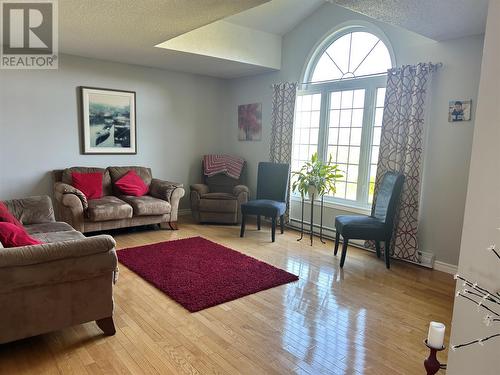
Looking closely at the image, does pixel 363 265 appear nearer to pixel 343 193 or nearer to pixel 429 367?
pixel 343 193

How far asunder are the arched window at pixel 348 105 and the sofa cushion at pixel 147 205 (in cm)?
213

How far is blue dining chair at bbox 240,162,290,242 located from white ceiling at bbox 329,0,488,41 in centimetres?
238

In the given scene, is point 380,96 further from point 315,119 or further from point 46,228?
point 46,228

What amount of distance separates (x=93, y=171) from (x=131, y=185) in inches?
21.3

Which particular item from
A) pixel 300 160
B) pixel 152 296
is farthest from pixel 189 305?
pixel 300 160

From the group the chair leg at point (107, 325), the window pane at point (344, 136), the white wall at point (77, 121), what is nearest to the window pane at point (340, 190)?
the window pane at point (344, 136)

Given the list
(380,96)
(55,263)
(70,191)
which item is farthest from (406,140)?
(70,191)

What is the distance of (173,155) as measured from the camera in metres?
6.00

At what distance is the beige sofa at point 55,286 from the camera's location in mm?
2016

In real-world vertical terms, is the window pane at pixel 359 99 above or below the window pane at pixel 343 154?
above

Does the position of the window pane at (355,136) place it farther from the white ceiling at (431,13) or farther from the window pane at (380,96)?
the white ceiling at (431,13)

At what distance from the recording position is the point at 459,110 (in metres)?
3.56

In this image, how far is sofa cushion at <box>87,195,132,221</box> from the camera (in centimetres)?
435

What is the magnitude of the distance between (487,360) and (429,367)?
8.3 inches
